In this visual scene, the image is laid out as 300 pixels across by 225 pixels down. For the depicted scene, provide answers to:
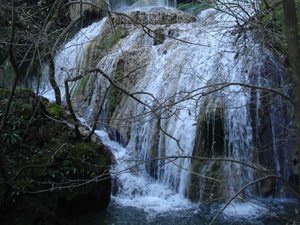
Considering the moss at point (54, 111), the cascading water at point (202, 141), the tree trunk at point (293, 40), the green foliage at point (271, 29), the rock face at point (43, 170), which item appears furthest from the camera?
the cascading water at point (202, 141)

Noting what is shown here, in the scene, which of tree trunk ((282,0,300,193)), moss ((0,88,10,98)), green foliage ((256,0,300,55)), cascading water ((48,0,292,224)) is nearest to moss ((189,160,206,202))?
cascading water ((48,0,292,224))

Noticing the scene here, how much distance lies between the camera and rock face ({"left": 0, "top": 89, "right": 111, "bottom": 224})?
4.39 metres

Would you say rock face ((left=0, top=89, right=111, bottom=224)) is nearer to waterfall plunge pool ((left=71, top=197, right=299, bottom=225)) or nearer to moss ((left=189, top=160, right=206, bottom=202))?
waterfall plunge pool ((left=71, top=197, right=299, bottom=225))

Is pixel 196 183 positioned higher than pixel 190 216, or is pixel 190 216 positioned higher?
pixel 196 183

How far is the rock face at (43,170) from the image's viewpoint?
4.39m

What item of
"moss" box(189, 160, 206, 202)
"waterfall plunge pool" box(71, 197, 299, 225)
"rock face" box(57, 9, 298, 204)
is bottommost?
"waterfall plunge pool" box(71, 197, 299, 225)

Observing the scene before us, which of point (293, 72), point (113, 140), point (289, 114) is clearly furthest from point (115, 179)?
point (293, 72)

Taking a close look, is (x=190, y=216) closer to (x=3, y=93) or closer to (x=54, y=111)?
(x=54, y=111)

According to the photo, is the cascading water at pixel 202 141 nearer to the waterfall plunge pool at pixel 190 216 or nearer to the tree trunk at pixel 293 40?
the waterfall plunge pool at pixel 190 216

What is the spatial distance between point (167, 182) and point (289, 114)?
117 inches

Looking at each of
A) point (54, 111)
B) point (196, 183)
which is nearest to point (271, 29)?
point (196, 183)

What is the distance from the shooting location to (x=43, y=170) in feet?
15.7

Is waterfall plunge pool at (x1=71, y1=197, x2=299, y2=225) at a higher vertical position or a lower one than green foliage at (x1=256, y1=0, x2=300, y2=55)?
lower

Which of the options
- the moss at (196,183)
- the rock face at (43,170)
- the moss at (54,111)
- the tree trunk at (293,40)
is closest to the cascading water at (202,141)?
the moss at (196,183)
